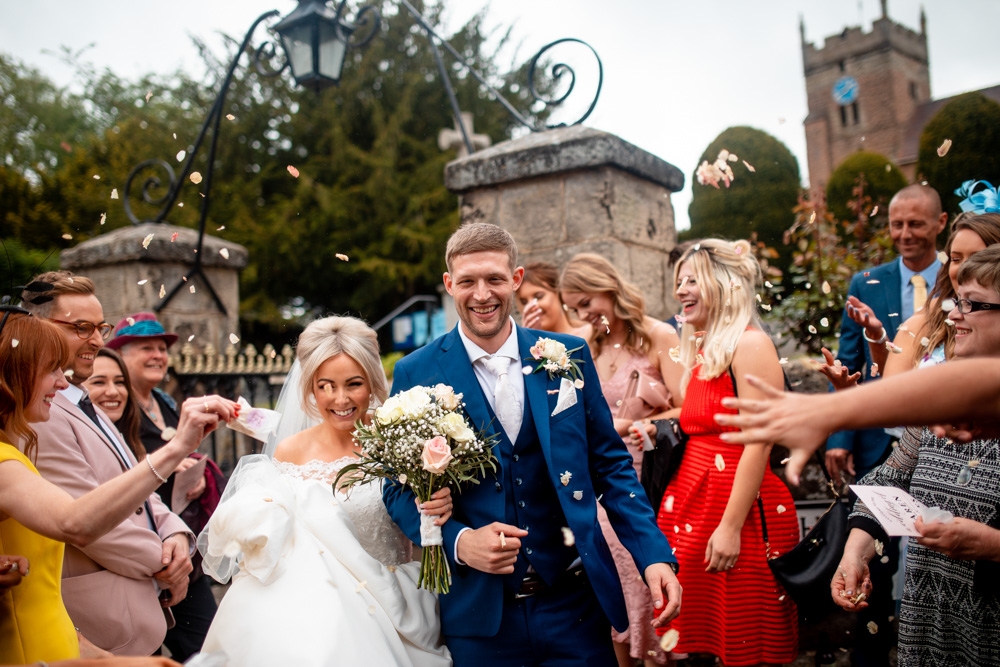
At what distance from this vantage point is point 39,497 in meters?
2.32

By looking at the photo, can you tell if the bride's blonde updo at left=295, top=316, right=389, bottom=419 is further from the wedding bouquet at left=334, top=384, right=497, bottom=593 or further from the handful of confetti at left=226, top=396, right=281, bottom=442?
the wedding bouquet at left=334, top=384, right=497, bottom=593

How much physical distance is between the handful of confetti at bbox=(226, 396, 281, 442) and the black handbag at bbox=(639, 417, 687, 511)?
1807 millimetres

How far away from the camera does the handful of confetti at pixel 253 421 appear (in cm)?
284

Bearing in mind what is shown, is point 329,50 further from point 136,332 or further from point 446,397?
point 446,397

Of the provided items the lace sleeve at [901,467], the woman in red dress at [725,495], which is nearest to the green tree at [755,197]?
the woman in red dress at [725,495]

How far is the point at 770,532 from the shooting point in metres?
3.40

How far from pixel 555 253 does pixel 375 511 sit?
7.66 ft

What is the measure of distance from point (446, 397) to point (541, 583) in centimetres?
77

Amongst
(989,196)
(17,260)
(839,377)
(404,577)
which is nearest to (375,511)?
(404,577)

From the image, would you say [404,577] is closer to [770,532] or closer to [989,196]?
[770,532]

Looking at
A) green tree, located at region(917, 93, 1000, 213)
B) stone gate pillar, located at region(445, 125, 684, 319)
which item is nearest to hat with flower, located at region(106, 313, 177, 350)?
stone gate pillar, located at region(445, 125, 684, 319)

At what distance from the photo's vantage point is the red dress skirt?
10.8 ft

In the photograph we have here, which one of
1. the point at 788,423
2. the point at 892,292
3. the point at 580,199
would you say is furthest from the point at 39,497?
the point at 892,292

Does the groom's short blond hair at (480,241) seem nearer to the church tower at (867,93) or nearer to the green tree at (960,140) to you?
the green tree at (960,140)
